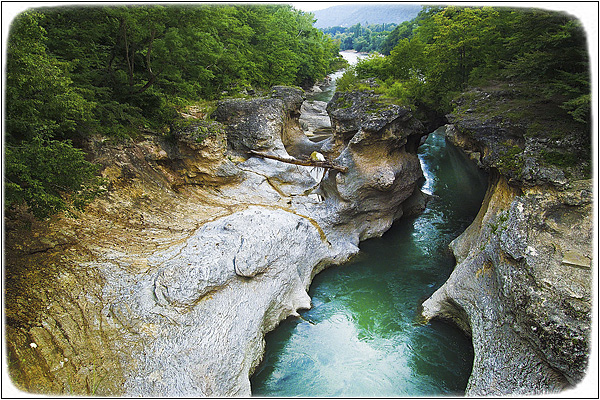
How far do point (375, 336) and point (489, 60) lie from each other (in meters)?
12.2

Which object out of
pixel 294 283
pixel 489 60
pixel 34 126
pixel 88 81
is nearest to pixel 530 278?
pixel 294 283

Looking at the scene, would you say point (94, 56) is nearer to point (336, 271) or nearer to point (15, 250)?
point (15, 250)

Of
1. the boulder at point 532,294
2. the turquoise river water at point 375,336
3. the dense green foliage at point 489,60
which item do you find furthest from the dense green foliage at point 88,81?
the boulder at point 532,294

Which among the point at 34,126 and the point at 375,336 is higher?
the point at 34,126

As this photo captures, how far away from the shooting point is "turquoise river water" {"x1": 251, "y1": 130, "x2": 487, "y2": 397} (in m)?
9.31

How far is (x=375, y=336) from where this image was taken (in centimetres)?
1091

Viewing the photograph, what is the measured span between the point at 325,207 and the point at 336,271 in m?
3.01

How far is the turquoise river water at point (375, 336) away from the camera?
9.31 meters

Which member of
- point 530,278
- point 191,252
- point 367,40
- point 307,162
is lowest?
point 530,278

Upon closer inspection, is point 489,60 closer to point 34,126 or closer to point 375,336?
point 375,336

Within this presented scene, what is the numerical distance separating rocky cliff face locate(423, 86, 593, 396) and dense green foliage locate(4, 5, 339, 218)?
32.8 feet

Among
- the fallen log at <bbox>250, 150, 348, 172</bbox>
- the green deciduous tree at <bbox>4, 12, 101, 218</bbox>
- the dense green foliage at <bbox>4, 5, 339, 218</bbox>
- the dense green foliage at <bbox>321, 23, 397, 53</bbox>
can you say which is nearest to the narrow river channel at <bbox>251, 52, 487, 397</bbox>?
the fallen log at <bbox>250, 150, 348, 172</bbox>

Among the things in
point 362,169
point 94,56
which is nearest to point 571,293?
point 362,169

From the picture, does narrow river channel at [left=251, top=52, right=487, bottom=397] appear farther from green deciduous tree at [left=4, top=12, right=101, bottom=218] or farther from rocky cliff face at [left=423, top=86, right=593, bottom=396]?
green deciduous tree at [left=4, top=12, right=101, bottom=218]
